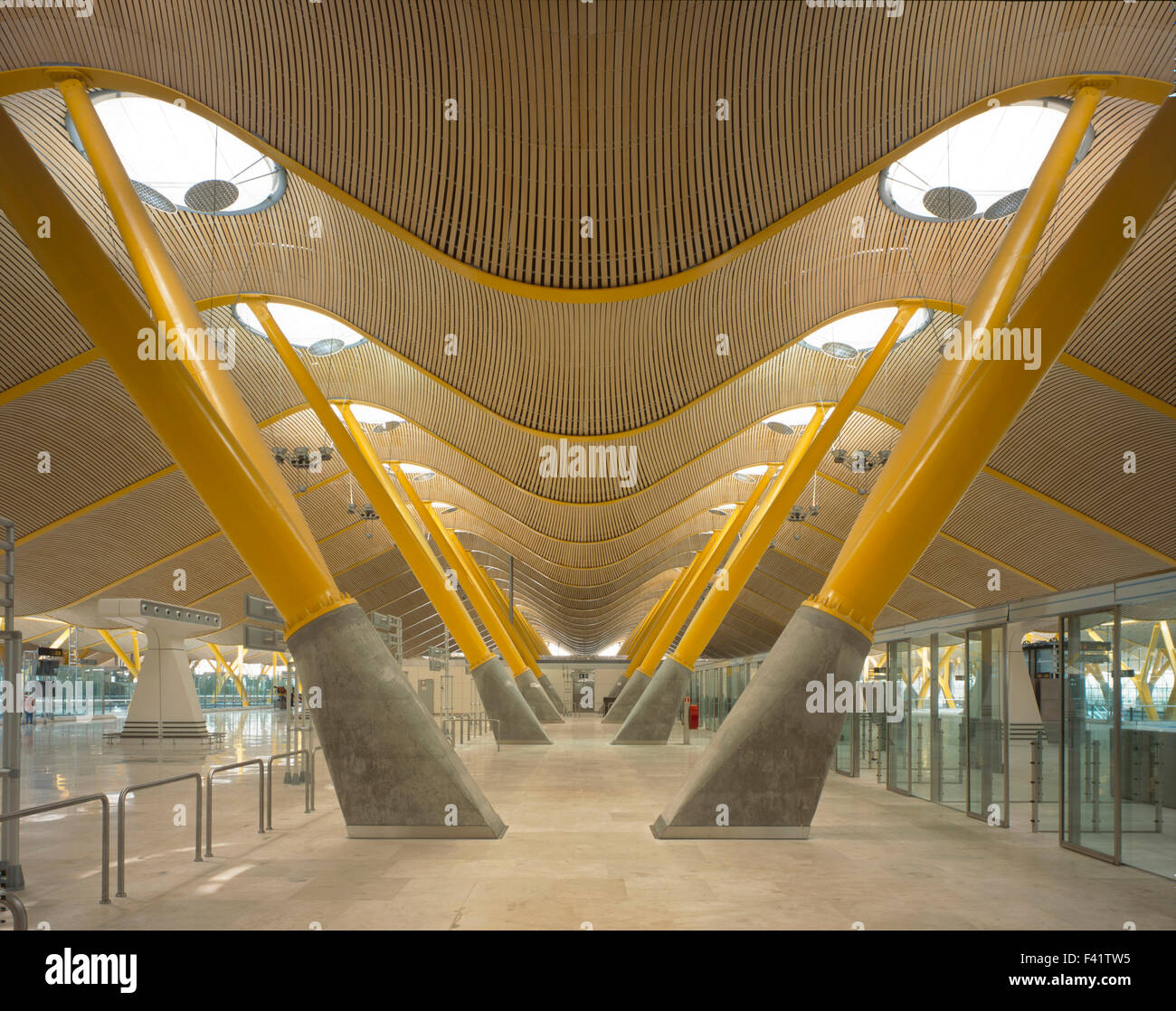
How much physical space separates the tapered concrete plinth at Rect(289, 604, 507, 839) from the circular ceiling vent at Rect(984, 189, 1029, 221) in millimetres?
13409

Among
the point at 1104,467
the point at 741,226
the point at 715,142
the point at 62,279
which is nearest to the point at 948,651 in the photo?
the point at 741,226

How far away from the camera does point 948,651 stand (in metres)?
14.1

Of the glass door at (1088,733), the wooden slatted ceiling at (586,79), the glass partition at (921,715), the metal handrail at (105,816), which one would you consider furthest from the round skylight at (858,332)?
the metal handrail at (105,816)

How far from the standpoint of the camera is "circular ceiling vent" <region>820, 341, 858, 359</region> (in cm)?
2473

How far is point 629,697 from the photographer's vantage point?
3969cm

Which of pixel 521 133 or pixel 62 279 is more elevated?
pixel 521 133

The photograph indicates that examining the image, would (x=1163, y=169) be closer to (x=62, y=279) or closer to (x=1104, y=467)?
(x=62, y=279)

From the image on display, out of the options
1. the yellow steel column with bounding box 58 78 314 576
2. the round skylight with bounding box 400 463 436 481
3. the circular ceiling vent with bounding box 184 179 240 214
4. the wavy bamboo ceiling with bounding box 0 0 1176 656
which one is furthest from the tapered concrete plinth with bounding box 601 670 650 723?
the yellow steel column with bounding box 58 78 314 576

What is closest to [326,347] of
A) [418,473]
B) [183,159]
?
[183,159]

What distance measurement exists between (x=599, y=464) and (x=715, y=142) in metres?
16.6

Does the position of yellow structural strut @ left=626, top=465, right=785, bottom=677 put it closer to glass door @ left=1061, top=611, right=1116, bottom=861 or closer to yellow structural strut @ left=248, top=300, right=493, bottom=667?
yellow structural strut @ left=248, top=300, right=493, bottom=667

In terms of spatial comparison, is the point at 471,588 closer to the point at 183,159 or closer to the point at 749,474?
the point at 749,474

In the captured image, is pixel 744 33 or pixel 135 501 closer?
pixel 744 33
